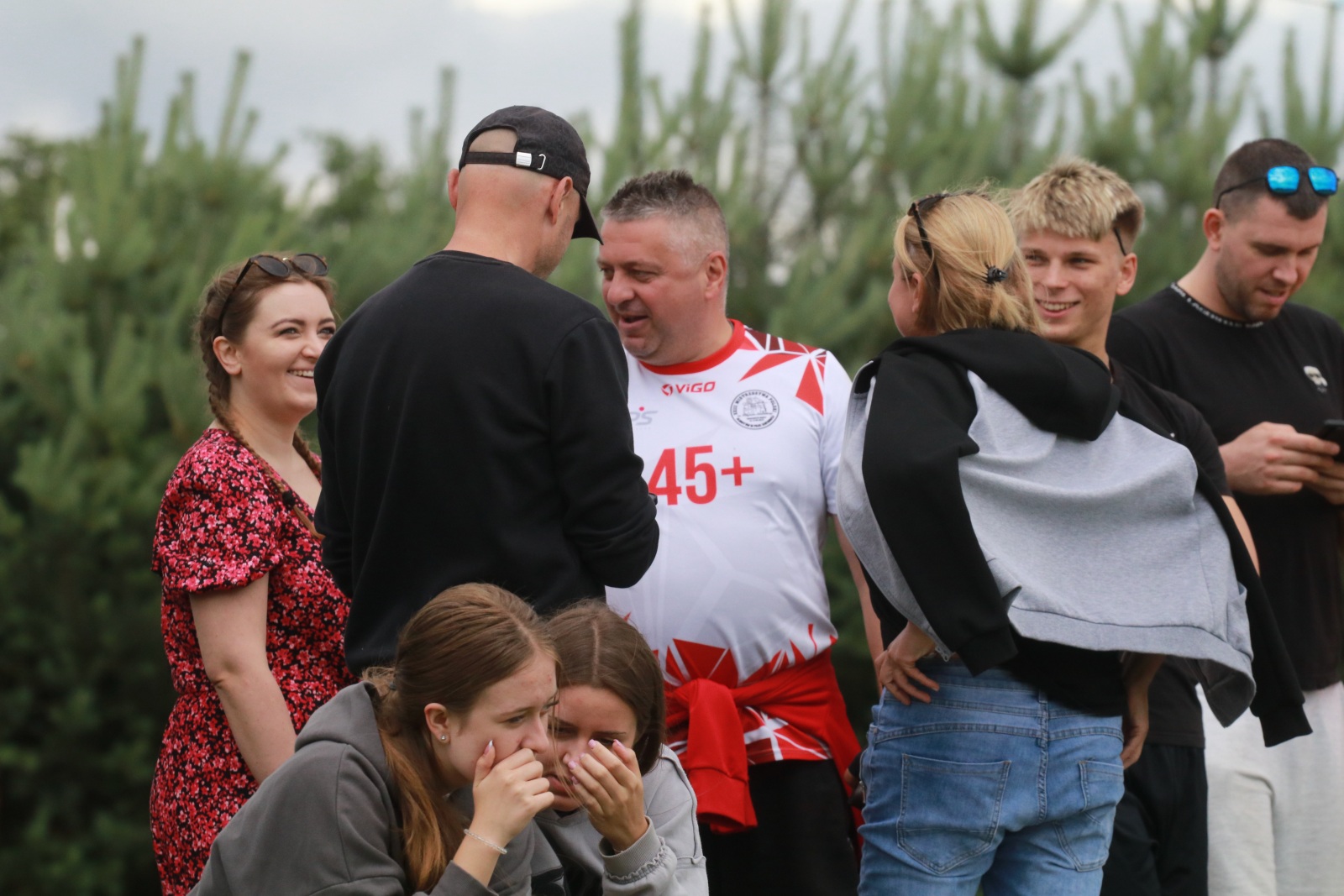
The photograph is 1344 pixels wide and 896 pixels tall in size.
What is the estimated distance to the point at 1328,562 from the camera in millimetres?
3318

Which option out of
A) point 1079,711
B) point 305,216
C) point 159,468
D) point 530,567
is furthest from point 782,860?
point 305,216

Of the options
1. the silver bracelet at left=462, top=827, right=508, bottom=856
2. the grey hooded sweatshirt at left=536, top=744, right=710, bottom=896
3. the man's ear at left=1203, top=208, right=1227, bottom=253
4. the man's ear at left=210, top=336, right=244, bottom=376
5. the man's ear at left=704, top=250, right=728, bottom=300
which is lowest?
the grey hooded sweatshirt at left=536, top=744, right=710, bottom=896

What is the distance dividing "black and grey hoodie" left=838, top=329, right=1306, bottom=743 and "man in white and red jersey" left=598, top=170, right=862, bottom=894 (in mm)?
455

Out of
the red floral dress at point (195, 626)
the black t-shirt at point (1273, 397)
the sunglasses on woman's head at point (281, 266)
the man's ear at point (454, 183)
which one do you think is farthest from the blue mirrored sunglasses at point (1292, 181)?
the red floral dress at point (195, 626)

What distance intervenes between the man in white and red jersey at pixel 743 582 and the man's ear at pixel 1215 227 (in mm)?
1145

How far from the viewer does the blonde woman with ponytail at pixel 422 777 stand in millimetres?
2000

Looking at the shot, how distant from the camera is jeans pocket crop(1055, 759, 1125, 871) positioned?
235 cm

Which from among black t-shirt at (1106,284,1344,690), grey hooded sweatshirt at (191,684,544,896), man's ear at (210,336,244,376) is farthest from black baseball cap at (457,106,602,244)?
black t-shirt at (1106,284,1344,690)

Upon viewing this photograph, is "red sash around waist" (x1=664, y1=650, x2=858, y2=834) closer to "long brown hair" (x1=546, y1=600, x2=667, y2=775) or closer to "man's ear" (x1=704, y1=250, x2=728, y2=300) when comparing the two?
"long brown hair" (x1=546, y1=600, x2=667, y2=775)

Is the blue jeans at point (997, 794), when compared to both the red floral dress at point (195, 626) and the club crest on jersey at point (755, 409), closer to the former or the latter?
the club crest on jersey at point (755, 409)

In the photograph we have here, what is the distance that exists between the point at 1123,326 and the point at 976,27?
414 centimetres

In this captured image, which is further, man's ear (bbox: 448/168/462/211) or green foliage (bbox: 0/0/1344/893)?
green foliage (bbox: 0/0/1344/893)

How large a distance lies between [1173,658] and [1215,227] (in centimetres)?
123

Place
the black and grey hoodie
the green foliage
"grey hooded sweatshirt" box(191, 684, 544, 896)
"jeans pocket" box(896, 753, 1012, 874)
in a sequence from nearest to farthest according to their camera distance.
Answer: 1. "grey hooded sweatshirt" box(191, 684, 544, 896)
2. the black and grey hoodie
3. "jeans pocket" box(896, 753, 1012, 874)
4. the green foliage
